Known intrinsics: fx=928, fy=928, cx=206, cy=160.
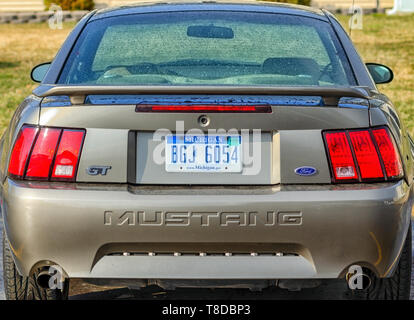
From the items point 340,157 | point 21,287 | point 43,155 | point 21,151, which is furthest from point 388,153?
point 21,287

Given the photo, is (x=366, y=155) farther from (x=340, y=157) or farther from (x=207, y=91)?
(x=207, y=91)

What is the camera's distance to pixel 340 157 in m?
3.74

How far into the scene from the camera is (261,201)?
364 cm

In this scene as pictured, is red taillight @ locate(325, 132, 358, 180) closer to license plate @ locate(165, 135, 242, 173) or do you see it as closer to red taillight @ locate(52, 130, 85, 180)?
license plate @ locate(165, 135, 242, 173)

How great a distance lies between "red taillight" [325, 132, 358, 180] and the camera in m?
3.73

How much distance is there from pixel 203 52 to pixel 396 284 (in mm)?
1860

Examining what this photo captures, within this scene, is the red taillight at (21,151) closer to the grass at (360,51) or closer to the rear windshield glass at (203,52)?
the rear windshield glass at (203,52)

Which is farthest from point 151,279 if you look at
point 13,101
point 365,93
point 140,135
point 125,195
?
point 13,101

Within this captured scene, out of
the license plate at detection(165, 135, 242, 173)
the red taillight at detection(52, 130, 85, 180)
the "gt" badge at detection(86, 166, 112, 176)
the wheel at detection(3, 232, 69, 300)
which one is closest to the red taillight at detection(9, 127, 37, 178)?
the red taillight at detection(52, 130, 85, 180)
